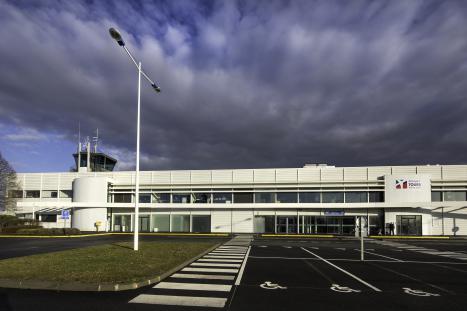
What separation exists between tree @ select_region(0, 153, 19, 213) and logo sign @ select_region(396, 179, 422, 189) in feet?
155

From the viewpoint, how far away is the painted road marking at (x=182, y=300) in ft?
28.4

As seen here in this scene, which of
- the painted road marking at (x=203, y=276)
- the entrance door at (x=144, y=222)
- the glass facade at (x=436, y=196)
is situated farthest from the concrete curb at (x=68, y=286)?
the glass facade at (x=436, y=196)

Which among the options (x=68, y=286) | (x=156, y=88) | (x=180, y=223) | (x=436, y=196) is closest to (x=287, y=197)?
(x=180, y=223)

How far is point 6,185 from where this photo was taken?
49.8 metres

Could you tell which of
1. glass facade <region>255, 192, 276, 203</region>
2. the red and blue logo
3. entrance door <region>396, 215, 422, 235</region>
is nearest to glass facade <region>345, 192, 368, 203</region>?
the red and blue logo

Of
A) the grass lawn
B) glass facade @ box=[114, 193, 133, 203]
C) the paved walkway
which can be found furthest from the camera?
glass facade @ box=[114, 193, 133, 203]

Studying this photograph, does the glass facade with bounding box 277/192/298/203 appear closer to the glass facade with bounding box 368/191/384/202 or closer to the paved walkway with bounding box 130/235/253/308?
the glass facade with bounding box 368/191/384/202

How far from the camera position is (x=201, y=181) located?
157 feet

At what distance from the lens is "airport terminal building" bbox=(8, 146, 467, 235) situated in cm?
4253

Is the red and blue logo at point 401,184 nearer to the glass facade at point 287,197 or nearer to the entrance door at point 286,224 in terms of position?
the glass facade at point 287,197

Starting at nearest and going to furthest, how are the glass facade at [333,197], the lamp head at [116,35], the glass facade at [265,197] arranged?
the lamp head at [116,35] < the glass facade at [333,197] < the glass facade at [265,197]

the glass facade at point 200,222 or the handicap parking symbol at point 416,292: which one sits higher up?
the handicap parking symbol at point 416,292

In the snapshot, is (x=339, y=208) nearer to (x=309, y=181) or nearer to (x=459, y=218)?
(x=309, y=181)

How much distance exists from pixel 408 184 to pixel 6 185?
4913 centimetres
